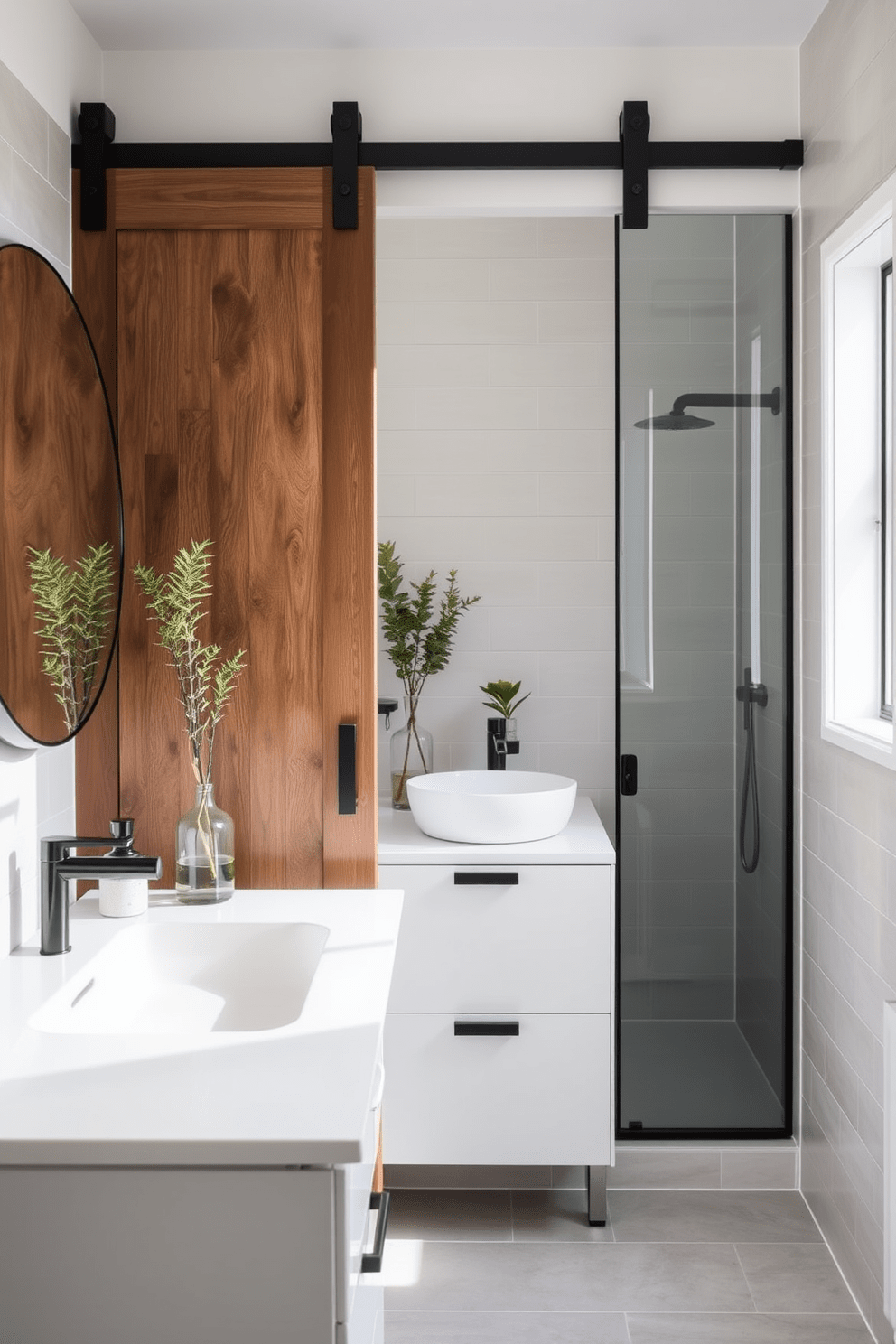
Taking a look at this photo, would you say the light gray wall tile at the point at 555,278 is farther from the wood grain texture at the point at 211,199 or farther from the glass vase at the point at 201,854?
the glass vase at the point at 201,854

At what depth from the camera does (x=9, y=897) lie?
6.10ft

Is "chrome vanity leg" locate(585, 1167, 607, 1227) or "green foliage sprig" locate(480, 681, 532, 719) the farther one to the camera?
"green foliage sprig" locate(480, 681, 532, 719)

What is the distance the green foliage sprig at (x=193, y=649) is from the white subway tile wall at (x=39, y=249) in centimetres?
27

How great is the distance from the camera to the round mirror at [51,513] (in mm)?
1791

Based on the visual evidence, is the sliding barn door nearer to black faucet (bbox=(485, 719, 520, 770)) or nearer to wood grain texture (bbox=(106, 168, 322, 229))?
wood grain texture (bbox=(106, 168, 322, 229))

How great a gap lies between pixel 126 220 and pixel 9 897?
1.37m

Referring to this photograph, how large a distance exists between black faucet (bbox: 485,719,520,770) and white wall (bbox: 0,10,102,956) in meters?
1.16

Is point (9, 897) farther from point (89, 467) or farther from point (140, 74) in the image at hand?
point (140, 74)

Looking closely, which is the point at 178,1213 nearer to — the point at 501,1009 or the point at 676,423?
the point at 501,1009

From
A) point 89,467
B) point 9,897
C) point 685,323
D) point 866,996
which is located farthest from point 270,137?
point 866,996

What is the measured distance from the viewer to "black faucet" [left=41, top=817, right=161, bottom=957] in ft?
5.59

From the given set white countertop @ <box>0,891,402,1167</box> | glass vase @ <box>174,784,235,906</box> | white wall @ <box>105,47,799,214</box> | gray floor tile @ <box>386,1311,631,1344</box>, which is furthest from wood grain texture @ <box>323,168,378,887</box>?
gray floor tile @ <box>386,1311,631,1344</box>

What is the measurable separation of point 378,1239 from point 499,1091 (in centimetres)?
99

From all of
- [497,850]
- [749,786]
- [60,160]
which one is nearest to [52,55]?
[60,160]
